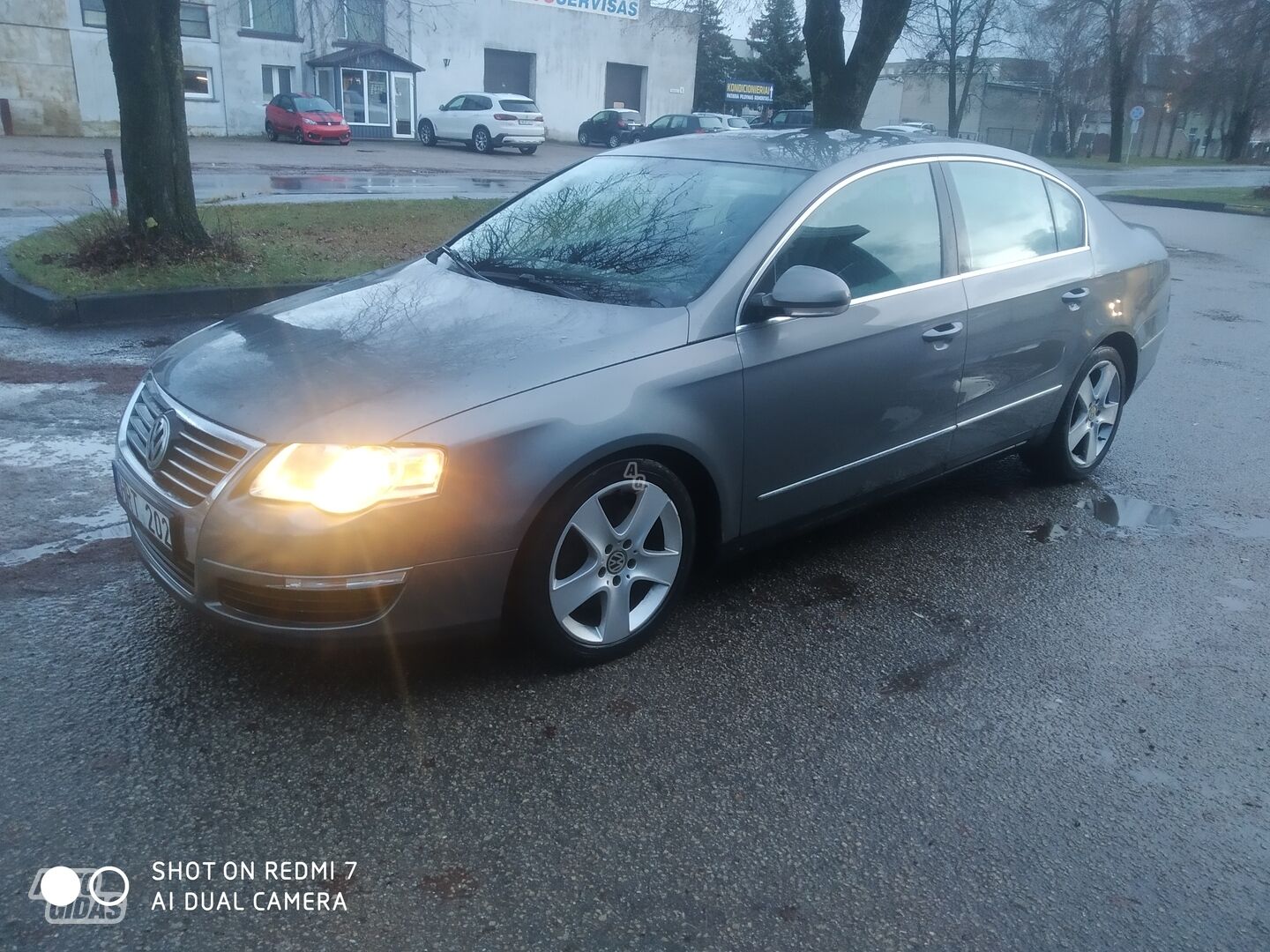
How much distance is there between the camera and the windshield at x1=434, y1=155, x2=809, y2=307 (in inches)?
146

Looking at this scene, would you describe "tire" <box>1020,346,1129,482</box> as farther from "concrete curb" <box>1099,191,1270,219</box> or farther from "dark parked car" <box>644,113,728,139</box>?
"dark parked car" <box>644,113,728,139</box>

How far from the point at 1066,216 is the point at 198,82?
3630cm

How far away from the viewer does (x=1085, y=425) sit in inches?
207

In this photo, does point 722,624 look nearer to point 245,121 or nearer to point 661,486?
point 661,486

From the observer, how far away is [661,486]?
134 inches

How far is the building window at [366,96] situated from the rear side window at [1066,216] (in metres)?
37.3

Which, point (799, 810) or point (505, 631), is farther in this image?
point (505, 631)

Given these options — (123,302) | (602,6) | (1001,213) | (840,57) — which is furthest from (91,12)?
(1001,213)

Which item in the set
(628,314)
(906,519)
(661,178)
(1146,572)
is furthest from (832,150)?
(1146,572)

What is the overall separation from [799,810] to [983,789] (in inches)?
21.3

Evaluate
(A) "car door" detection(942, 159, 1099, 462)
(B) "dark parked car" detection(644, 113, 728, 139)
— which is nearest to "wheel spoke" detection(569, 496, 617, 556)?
(A) "car door" detection(942, 159, 1099, 462)

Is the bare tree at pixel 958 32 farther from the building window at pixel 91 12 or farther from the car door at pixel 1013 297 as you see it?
the car door at pixel 1013 297

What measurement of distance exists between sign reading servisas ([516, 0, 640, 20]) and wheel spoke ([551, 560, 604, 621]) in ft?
149

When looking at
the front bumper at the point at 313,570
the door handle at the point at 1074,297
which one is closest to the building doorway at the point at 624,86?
the door handle at the point at 1074,297
